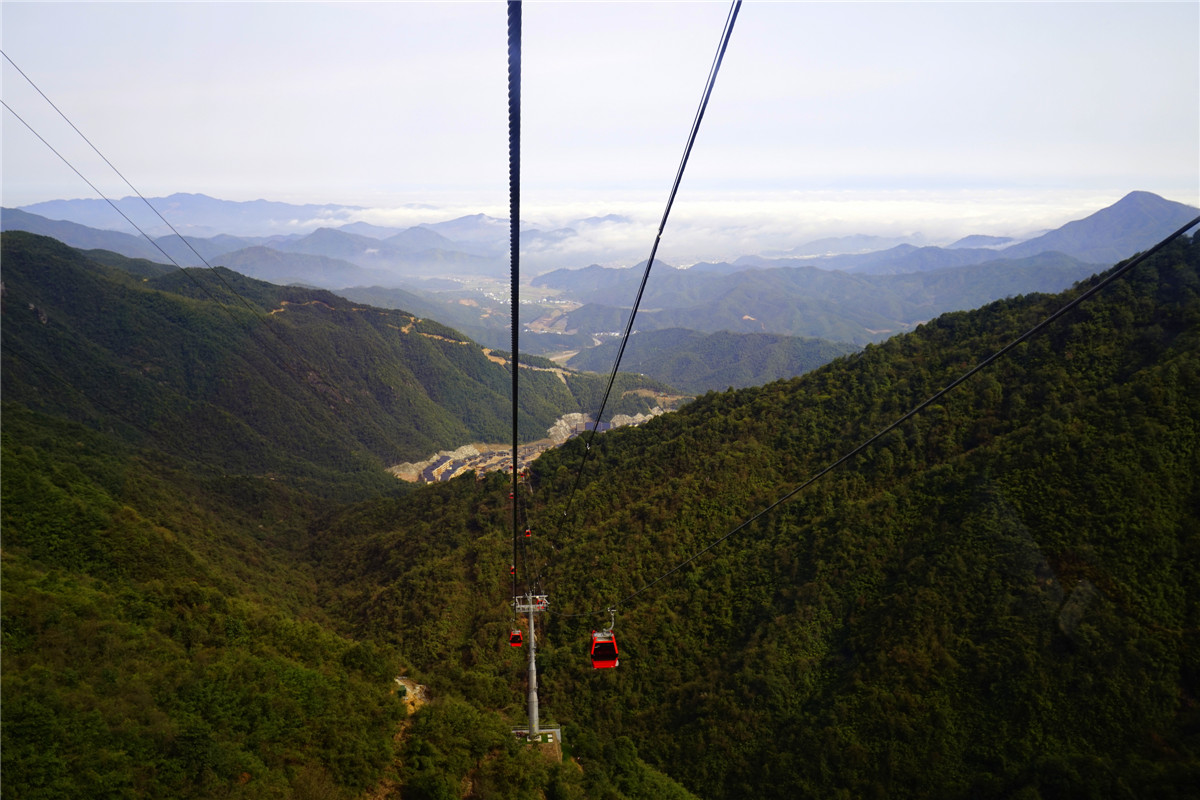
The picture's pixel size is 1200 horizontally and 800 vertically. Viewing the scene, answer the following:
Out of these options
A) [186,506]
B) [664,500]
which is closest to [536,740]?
[664,500]

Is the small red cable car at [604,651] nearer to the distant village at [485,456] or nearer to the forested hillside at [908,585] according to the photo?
the forested hillside at [908,585]

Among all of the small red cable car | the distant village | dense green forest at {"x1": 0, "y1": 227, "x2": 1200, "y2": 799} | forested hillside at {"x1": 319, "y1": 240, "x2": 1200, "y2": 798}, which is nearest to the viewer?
the small red cable car

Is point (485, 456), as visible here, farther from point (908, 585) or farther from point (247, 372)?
point (908, 585)

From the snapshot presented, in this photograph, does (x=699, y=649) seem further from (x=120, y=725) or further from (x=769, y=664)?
(x=120, y=725)

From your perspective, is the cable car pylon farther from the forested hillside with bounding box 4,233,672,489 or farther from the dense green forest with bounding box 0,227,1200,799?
the forested hillside with bounding box 4,233,672,489

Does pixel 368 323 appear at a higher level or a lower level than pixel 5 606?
higher

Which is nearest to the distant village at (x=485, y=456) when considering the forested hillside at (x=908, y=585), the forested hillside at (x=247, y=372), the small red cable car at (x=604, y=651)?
the forested hillside at (x=247, y=372)

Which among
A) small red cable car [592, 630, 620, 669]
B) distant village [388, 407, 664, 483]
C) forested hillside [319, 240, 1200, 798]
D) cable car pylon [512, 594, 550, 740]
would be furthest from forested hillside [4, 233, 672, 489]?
small red cable car [592, 630, 620, 669]
